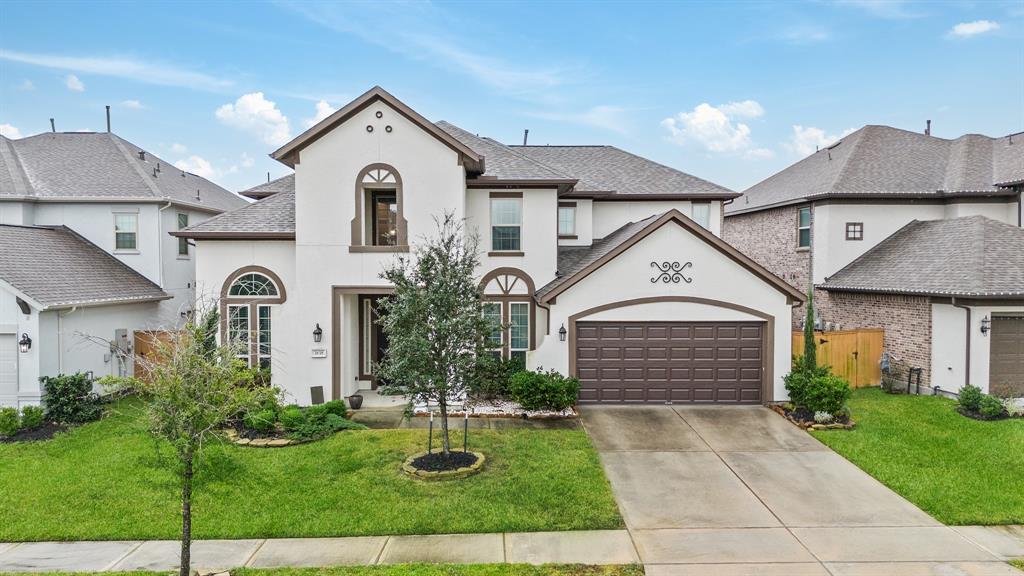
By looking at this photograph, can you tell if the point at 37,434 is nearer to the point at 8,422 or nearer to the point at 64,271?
the point at 8,422

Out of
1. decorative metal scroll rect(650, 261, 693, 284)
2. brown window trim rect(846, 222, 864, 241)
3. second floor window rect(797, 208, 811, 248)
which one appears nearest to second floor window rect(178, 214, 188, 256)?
decorative metal scroll rect(650, 261, 693, 284)

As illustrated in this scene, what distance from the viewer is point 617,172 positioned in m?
19.5

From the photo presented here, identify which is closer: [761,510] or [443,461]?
[761,510]

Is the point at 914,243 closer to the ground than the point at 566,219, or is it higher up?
closer to the ground

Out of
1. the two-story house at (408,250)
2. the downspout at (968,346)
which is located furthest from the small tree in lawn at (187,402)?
the downspout at (968,346)

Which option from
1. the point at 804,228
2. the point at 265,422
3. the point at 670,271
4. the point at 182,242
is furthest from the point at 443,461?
the point at 804,228

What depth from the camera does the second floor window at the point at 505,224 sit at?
15156 millimetres

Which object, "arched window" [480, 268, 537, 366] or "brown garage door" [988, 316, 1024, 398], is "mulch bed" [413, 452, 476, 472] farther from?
"brown garage door" [988, 316, 1024, 398]

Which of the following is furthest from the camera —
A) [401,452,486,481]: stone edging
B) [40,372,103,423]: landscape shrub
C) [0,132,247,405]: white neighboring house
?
[0,132,247,405]: white neighboring house

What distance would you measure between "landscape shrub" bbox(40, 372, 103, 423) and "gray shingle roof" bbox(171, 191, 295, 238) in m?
4.21

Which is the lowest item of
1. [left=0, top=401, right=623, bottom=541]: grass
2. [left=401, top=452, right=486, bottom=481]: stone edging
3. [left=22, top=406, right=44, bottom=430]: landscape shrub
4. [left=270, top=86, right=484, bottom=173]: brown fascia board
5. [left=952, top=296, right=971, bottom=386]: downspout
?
[left=0, top=401, right=623, bottom=541]: grass

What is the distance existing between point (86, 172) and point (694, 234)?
824 inches

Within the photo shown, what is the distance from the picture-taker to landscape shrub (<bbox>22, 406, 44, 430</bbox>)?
11891mm

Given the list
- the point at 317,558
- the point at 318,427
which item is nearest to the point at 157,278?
the point at 318,427
